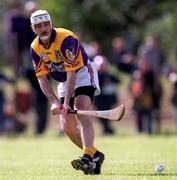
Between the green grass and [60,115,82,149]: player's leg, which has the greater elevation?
[60,115,82,149]: player's leg

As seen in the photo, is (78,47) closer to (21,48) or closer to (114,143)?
(114,143)

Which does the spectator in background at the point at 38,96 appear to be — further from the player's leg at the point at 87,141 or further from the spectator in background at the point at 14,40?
the player's leg at the point at 87,141

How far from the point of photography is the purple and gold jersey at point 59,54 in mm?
11055

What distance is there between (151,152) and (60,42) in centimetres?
480

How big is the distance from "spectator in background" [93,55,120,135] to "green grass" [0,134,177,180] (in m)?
0.78

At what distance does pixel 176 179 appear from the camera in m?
10.4

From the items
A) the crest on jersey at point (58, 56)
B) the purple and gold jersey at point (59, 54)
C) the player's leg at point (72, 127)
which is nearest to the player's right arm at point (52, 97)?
the purple and gold jersey at point (59, 54)

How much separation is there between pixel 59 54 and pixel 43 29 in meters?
0.41

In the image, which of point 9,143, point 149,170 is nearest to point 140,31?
point 9,143

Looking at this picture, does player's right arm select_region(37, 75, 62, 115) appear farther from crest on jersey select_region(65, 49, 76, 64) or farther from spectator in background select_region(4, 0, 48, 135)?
spectator in background select_region(4, 0, 48, 135)

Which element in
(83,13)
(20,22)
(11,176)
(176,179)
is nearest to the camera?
(176,179)

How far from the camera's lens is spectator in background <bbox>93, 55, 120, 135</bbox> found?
69.5 ft

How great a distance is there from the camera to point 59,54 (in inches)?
438

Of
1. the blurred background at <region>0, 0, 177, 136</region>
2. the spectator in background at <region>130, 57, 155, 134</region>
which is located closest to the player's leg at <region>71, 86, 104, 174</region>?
the blurred background at <region>0, 0, 177, 136</region>
